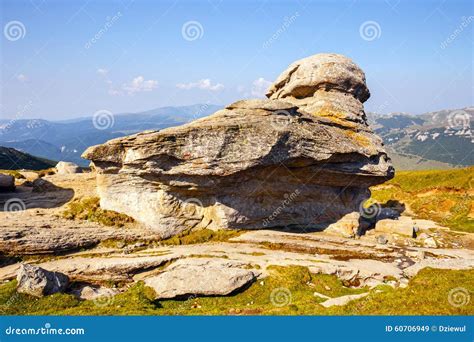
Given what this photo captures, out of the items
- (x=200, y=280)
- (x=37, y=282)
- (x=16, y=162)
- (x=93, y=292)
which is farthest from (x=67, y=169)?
(x=16, y=162)

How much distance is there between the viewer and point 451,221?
46750 millimetres

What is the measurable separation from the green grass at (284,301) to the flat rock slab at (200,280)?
50 cm

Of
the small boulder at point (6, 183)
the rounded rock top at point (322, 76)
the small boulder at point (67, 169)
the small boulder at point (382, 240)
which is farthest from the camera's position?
the small boulder at point (67, 169)

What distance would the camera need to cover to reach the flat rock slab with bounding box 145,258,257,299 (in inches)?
854

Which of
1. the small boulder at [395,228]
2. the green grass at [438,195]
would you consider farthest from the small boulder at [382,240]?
the green grass at [438,195]

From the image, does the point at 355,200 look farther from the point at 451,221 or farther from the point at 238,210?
A: the point at 451,221

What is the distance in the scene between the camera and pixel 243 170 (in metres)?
29.1

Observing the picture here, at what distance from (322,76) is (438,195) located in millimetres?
39277

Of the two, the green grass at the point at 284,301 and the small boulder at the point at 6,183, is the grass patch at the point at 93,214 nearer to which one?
the small boulder at the point at 6,183

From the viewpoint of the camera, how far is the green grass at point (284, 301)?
16859 mm

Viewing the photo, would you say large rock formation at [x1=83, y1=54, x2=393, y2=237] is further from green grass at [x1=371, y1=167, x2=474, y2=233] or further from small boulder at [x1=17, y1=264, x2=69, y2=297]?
green grass at [x1=371, y1=167, x2=474, y2=233]

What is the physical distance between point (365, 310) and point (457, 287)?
6.74 meters

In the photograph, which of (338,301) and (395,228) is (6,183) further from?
(395,228)

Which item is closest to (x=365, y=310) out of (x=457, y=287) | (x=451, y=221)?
(x=457, y=287)
